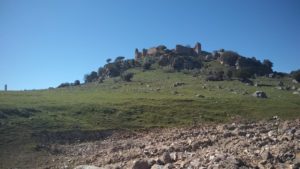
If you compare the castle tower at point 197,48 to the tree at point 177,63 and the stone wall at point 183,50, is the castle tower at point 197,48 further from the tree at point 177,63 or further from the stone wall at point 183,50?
the tree at point 177,63

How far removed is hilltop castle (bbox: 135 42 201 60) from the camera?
156875mm

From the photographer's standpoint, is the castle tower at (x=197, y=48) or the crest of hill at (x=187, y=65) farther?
the castle tower at (x=197, y=48)

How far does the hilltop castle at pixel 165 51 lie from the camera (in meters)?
157

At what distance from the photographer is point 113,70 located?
131m

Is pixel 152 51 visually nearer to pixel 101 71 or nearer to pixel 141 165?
pixel 101 71

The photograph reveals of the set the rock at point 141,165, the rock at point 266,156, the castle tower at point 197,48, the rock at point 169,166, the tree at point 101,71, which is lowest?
the rock at point 141,165

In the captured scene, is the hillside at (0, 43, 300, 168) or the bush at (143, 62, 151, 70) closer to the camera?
the hillside at (0, 43, 300, 168)

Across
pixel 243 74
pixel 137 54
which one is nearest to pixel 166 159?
pixel 243 74

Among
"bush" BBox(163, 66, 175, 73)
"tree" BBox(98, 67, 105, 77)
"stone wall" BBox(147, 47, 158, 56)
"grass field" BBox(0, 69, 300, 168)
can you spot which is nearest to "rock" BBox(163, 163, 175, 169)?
"grass field" BBox(0, 69, 300, 168)

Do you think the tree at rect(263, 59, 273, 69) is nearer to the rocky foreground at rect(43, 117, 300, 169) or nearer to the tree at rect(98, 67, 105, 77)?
the tree at rect(98, 67, 105, 77)

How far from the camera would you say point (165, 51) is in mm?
158875

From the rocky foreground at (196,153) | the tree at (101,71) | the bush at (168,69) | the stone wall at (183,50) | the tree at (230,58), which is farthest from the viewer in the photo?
the stone wall at (183,50)

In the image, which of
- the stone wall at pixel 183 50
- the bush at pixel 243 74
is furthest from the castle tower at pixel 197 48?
the bush at pixel 243 74

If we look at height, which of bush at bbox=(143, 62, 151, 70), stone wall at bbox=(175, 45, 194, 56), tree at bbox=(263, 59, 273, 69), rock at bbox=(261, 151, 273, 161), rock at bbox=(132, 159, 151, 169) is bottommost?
rock at bbox=(132, 159, 151, 169)
